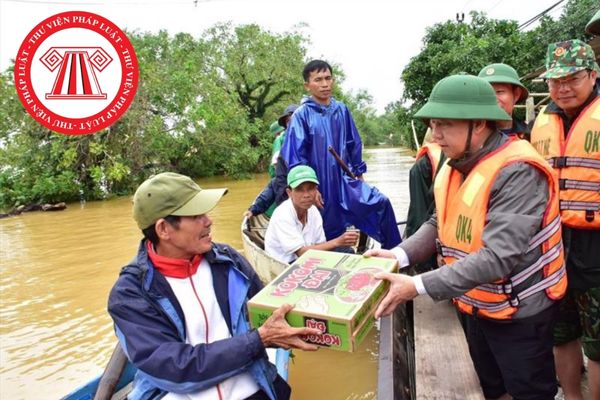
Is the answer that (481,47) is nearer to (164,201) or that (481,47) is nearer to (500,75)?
(500,75)

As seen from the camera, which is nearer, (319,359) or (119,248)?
(319,359)

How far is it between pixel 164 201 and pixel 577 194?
73.1 inches

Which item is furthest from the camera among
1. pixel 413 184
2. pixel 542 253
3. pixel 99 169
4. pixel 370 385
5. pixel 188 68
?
pixel 188 68

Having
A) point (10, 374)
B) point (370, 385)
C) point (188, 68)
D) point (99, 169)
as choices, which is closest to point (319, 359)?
point (370, 385)

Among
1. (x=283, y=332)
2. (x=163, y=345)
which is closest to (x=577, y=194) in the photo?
(x=283, y=332)

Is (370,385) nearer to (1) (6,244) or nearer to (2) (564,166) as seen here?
(2) (564,166)

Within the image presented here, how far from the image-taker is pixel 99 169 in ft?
51.9

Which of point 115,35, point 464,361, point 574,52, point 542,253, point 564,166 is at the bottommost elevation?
point 464,361

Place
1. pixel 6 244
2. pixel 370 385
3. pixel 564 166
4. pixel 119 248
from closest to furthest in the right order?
pixel 564 166
pixel 370 385
pixel 119 248
pixel 6 244

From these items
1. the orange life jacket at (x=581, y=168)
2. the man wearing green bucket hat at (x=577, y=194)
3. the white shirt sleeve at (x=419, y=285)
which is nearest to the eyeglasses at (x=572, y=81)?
the man wearing green bucket hat at (x=577, y=194)

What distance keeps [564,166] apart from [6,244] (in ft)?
38.3

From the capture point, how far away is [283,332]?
5.71 ft

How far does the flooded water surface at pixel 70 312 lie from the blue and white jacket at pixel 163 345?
2258 millimetres

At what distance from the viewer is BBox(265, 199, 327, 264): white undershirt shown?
3.72m
